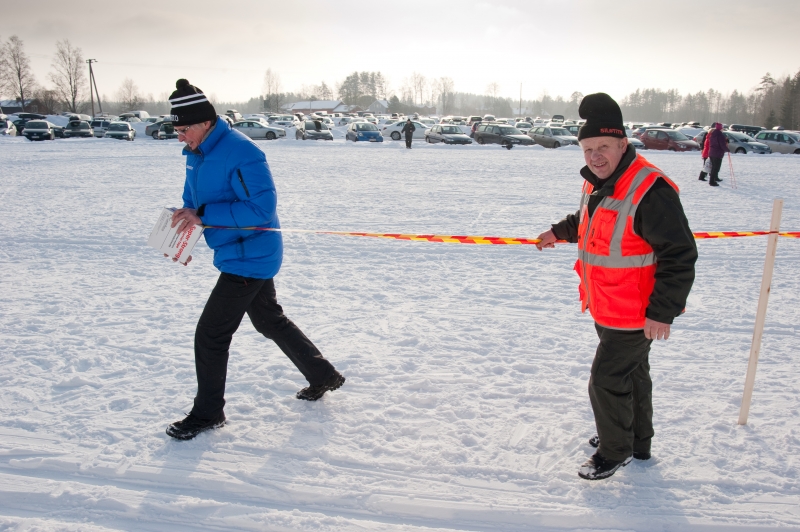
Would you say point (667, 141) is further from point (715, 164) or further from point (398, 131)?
point (398, 131)

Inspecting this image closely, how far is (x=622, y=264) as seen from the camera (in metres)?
2.39

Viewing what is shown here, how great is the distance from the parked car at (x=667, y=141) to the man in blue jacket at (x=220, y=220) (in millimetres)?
28198

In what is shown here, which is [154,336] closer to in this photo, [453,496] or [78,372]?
[78,372]

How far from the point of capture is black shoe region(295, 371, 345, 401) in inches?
134

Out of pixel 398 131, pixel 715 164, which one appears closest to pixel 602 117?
pixel 715 164

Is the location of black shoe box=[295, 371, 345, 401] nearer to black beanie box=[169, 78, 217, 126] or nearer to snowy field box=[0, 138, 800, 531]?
snowy field box=[0, 138, 800, 531]

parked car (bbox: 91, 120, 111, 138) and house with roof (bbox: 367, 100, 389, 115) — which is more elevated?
house with roof (bbox: 367, 100, 389, 115)

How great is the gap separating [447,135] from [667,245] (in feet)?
92.8

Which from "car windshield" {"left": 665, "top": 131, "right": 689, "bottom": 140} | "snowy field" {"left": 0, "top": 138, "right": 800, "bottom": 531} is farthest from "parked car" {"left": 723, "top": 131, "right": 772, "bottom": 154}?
"snowy field" {"left": 0, "top": 138, "right": 800, "bottom": 531}

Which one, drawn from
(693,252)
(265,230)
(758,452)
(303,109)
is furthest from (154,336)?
(303,109)

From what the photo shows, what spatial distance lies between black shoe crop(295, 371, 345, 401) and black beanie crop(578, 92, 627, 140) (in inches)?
81.8

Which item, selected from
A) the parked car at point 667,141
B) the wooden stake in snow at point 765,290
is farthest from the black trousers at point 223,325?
the parked car at point 667,141

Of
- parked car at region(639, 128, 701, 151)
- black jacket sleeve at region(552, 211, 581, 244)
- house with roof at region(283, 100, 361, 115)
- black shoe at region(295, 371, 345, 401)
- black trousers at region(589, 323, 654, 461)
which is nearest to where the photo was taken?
black trousers at region(589, 323, 654, 461)

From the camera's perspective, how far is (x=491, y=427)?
3.16 meters
